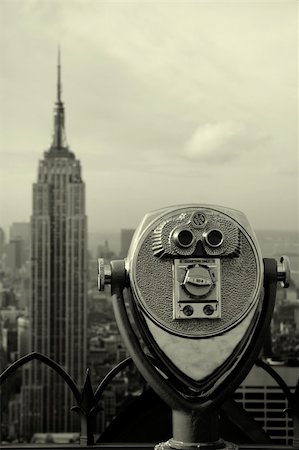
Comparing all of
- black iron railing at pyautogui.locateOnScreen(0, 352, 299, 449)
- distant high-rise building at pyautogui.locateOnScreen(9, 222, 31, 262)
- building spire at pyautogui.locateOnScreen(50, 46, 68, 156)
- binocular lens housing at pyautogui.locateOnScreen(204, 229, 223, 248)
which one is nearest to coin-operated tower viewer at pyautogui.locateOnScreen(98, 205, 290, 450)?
binocular lens housing at pyautogui.locateOnScreen(204, 229, 223, 248)

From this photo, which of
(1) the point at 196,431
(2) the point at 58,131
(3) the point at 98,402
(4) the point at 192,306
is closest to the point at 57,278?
(2) the point at 58,131

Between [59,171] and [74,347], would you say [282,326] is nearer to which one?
[74,347]

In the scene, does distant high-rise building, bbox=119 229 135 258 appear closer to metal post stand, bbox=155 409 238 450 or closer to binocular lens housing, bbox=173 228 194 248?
binocular lens housing, bbox=173 228 194 248

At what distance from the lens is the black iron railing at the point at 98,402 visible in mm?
2867

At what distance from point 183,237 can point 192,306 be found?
25cm

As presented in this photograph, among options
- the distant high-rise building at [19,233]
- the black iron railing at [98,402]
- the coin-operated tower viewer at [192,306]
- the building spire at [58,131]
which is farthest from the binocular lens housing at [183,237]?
the building spire at [58,131]

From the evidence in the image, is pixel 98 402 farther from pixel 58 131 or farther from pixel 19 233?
pixel 58 131

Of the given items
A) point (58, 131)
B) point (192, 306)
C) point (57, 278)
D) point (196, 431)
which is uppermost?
point (58, 131)

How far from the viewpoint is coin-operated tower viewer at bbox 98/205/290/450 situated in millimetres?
2537

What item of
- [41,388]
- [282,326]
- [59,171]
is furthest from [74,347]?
[282,326]

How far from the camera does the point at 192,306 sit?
2.54m

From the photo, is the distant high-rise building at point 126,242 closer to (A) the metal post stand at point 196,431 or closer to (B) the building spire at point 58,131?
(A) the metal post stand at point 196,431

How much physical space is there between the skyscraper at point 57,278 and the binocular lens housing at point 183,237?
3669 cm

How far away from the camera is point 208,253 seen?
101 inches
